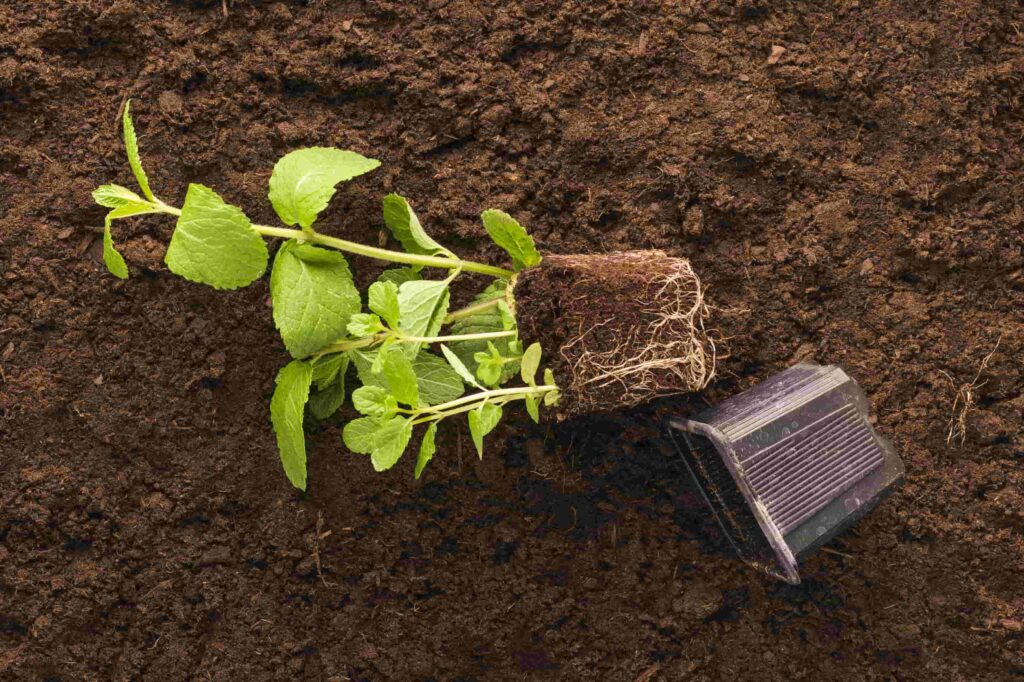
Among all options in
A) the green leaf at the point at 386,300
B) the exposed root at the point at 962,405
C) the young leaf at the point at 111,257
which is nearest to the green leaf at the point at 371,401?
the green leaf at the point at 386,300

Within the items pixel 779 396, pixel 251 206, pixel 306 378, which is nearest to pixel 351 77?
pixel 251 206

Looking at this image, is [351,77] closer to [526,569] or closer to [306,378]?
[306,378]

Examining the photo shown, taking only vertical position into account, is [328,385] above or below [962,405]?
below

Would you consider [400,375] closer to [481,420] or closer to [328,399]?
[481,420]

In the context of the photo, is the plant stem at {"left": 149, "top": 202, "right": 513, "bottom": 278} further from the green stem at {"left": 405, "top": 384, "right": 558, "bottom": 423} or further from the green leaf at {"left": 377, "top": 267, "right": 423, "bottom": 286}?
the green stem at {"left": 405, "top": 384, "right": 558, "bottom": 423}

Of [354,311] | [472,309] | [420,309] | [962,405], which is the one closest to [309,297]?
[354,311]
